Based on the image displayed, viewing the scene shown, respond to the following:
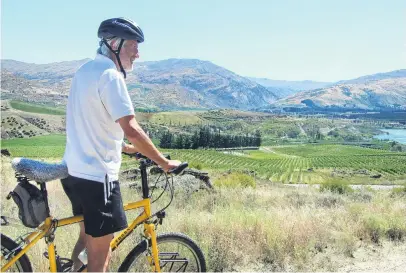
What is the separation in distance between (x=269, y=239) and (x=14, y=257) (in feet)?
10.0

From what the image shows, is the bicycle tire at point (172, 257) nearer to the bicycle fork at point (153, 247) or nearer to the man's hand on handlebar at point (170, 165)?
the bicycle fork at point (153, 247)

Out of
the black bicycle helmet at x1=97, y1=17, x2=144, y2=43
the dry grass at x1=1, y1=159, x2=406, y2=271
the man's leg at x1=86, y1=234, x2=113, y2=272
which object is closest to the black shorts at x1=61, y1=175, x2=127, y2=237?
the man's leg at x1=86, y1=234, x2=113, y2=272

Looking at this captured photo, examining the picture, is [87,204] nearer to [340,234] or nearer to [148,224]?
[148,224]

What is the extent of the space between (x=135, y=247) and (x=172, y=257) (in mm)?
385

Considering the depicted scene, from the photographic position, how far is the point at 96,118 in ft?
8.63

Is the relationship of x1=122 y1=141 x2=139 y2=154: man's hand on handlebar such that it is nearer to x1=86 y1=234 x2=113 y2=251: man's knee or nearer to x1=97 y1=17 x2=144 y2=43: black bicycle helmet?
x1=86 y1=234 x2=113 y2=251: man's knee

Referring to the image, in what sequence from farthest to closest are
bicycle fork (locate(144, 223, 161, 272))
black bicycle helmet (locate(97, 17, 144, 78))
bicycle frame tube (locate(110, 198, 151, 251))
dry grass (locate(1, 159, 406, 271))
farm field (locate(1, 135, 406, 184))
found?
farm field (locate(1, 135, 406, 184))
dry grass (locate(1, 159, 406, 271))
bicycle fork (locate(144, 223, 161, 272))
bicycle frame tube (locate(110, 198, 151, 251))
black bicycle helmet (locate(97, 17, 144, 78))

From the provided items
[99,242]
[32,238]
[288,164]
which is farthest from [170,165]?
[288,164]

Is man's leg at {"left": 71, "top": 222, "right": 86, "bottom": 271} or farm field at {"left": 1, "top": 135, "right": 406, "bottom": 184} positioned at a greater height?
man's leg at {"left": 71, "top": 222, "right": 86, "bottom": 271}

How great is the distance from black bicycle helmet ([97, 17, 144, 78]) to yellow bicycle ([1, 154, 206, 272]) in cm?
94

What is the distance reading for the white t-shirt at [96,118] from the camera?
2.55 metres

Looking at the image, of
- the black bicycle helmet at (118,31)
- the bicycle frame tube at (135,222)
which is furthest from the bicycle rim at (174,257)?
the black bicycle helmet at (118,31)

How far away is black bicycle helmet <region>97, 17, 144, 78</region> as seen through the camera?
2.76 m

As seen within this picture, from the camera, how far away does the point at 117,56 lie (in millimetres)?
2789
